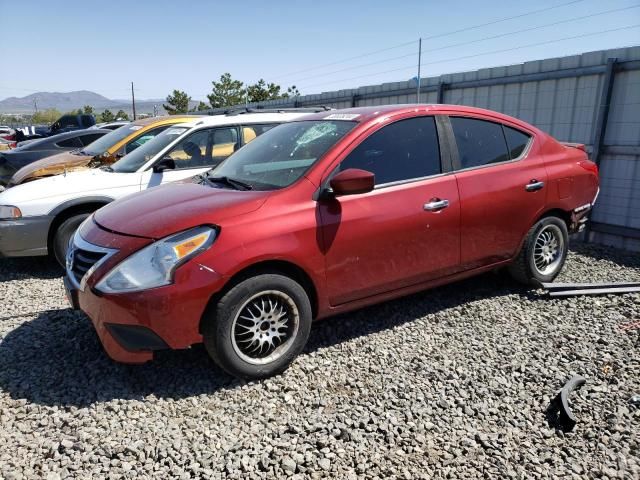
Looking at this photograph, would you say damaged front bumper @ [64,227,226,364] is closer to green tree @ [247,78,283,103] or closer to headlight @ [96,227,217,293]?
headlight @ [96,227,217,293]

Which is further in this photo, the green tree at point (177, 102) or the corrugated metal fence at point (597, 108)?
the green tree at point (177, 102)

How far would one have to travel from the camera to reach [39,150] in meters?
10.8

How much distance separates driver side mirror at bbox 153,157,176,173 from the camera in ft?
18.8

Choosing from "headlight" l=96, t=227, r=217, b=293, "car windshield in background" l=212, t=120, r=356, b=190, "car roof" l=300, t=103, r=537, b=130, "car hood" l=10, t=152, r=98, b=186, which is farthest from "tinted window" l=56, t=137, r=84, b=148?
"headlight" l=96, t=227, r=217, b=293

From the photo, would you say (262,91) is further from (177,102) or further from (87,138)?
(87,138)

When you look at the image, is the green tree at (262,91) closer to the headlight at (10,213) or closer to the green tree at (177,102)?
the green tree at (177,102)

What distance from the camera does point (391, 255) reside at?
12.2 ft

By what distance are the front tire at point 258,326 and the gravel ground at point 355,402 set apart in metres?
0.17

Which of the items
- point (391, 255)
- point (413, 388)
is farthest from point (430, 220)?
point (413, 388)

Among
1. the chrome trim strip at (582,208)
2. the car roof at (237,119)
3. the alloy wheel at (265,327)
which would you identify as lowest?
the alloy wheel at (265,327)

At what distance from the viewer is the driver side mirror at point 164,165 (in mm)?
5729

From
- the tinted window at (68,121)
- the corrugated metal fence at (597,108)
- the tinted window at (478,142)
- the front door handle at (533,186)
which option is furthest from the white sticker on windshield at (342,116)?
the tinted window at (68,121)

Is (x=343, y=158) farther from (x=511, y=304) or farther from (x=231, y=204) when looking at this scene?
(x=511, y=304)

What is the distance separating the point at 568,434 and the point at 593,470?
0.28 meters
